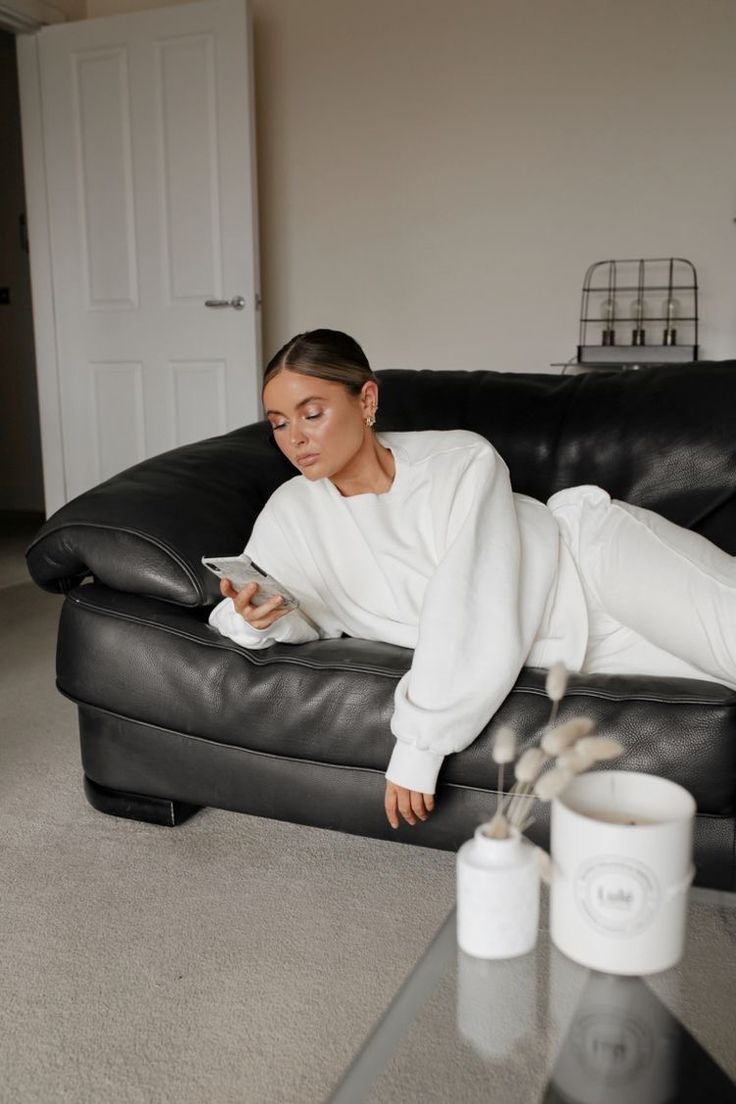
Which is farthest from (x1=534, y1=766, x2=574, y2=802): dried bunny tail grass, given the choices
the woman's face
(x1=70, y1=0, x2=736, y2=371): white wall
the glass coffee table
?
(x1=70, y1=0, x2=736, y2=371): white wall

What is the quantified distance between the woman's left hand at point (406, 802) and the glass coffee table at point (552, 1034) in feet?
1.72

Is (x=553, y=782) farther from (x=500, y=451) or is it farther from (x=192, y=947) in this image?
(x=500, y=451)

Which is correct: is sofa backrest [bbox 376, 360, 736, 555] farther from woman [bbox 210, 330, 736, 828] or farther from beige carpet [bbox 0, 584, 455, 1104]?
beige carpet [bbox 0, 584, 455, 1104]

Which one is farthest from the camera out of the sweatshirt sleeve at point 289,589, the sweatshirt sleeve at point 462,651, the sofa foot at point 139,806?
the sofa foot at point 139,806

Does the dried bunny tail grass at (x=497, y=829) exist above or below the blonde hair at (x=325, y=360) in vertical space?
below

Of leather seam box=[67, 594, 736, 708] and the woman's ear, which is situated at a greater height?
the woman's ear

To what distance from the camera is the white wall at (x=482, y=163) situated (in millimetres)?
3600

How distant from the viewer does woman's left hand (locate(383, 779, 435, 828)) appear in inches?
53.7

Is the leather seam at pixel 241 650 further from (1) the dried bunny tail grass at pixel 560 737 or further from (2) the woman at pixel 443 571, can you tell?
(1) the dried bunny tail grass at pixel 560 737

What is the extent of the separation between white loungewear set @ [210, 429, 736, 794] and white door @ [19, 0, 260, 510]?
2.40 meters

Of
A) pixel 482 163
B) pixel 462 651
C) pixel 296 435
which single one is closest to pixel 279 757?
pixel 462 651

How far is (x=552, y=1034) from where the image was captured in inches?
29.4

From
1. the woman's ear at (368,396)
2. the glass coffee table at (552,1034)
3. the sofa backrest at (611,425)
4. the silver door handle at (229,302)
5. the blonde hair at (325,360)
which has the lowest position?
the glass coffee table at (552,1034)

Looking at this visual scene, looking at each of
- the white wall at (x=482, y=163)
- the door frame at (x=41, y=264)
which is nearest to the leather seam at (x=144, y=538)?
the white wall at (x=482, y=163)
